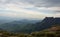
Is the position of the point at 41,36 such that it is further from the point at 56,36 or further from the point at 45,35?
the point at 56,36

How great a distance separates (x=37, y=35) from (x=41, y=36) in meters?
2.96

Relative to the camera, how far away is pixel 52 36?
78.7m

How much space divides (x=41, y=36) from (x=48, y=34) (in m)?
4.01

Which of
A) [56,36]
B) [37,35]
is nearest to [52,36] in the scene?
[56,36]

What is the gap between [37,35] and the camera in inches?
3248

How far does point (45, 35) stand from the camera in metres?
80.7

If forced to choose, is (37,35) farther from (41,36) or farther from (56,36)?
(56,36)

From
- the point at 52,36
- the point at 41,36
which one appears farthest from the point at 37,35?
the point at 52,36

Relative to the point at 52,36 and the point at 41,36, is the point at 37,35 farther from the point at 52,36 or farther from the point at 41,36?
the point at 52,36

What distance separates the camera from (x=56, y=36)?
78250 millimetres

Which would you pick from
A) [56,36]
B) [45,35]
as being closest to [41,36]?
[45,35]

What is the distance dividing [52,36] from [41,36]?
607cm

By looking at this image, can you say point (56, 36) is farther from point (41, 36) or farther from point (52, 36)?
point (41, 36)
